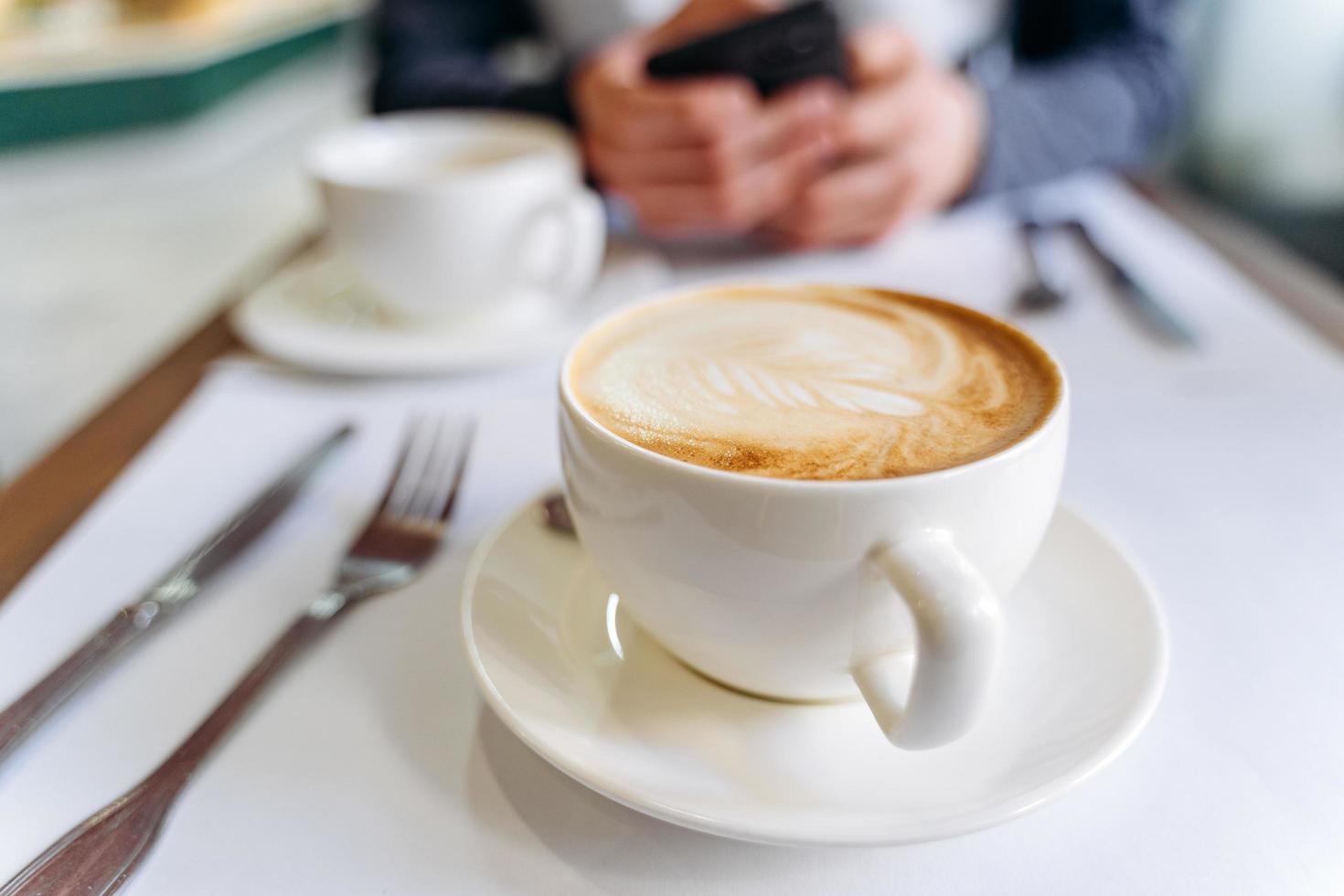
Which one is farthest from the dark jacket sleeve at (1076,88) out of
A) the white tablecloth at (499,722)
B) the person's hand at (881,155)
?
the white tablecloth at (499,722)

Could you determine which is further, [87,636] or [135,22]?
[135,22]

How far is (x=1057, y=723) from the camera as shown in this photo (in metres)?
0.32

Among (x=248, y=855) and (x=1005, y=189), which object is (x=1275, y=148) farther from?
(x=248, y=855)

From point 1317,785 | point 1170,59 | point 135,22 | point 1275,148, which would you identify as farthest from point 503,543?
point 135,22

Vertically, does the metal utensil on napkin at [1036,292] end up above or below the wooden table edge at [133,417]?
above

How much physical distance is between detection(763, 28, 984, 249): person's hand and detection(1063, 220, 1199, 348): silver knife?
0.16 m

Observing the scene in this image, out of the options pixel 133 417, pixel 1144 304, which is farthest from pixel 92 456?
pixel 1144 304

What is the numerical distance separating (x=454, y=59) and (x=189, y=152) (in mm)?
2991

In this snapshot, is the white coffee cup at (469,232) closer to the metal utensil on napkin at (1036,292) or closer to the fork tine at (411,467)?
the fork tine at (411,467)

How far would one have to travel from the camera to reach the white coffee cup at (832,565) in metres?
0.28

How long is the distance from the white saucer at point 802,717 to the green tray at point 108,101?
3.78 metres

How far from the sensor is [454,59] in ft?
4.16

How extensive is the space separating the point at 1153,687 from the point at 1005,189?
2.47ft

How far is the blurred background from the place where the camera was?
1769 millimetres
